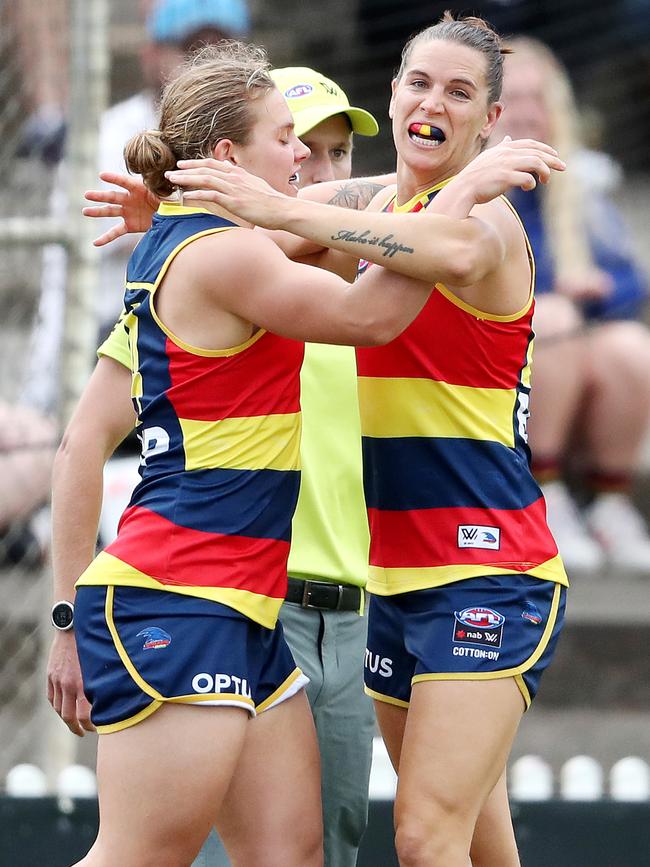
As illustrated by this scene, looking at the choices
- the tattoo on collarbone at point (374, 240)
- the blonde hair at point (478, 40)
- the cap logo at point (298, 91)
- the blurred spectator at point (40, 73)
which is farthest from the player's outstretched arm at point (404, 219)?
the blurred spectator at point (40, 73)

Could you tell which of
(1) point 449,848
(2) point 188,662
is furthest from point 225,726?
(1) point 449,848

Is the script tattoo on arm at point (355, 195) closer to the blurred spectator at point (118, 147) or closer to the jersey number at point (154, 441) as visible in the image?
the jersey number at point (154, 441)

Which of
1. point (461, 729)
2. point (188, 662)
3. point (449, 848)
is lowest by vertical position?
point (449, 848)

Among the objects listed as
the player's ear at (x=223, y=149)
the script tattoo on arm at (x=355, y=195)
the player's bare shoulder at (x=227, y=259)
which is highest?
the player's ear at (x=223, y=149)

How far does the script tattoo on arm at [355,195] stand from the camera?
10.2 feet

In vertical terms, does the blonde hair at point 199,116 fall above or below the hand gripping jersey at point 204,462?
above

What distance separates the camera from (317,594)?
2984 mm

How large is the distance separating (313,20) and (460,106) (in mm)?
4074

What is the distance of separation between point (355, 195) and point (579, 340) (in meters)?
2.49

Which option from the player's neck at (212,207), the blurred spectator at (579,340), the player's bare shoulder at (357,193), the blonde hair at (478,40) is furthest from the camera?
the blurred spectator at (579,340)

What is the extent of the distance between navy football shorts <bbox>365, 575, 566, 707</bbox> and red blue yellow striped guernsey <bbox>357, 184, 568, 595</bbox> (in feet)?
0.09

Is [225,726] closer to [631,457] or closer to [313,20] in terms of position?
[631,457]

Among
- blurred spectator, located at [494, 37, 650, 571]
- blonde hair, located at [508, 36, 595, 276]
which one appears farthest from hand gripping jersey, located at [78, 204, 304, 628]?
blonde hair, located at [508, 36, 595, 276]

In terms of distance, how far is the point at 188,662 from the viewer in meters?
2.41
